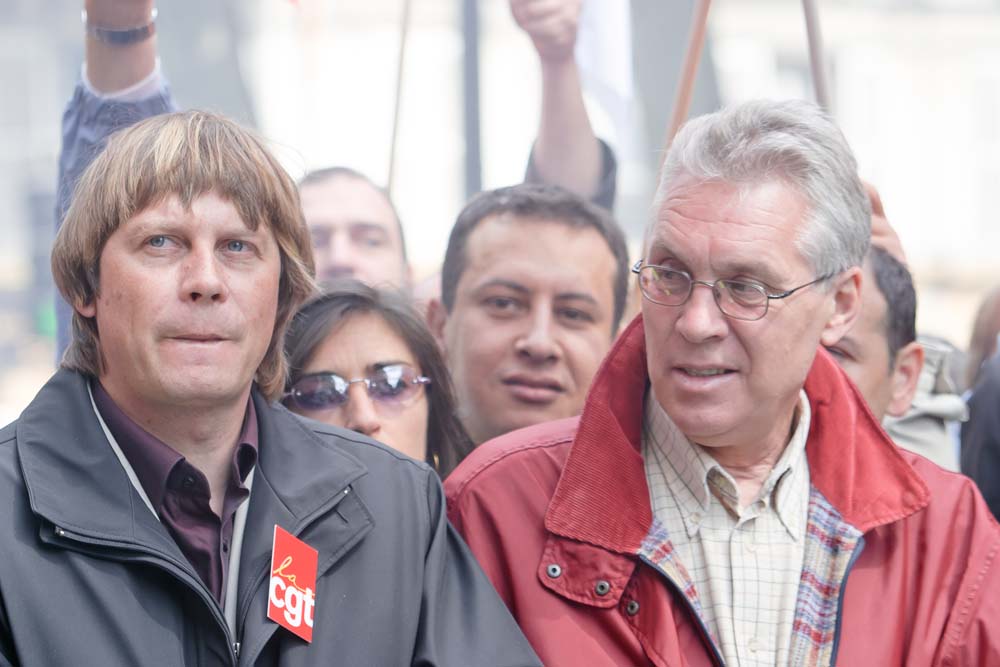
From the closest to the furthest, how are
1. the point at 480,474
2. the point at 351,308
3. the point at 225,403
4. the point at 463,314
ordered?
1. the point at 225,403
2. the point at 480,474
3. the point at 351,308
4. the point at 463,314

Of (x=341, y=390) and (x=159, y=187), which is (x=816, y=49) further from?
(x=159, y=187)

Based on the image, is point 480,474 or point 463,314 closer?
point 480,474

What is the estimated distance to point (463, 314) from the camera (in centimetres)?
345

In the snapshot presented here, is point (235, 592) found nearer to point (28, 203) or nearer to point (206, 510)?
point (206, 510)

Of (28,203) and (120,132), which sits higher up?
(120,132)

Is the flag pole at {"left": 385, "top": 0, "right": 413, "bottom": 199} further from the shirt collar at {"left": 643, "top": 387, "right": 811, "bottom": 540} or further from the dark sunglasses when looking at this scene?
the shirt collar at {"left": 643, "top": 387, "right": 811, "bottom": 540}

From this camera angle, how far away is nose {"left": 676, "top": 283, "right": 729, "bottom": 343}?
2.28 meters

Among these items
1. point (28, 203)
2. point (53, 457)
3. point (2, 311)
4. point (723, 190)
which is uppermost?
point (723, 190)

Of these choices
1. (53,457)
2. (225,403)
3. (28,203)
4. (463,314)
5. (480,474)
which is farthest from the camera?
(28,203)

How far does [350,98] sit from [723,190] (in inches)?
109

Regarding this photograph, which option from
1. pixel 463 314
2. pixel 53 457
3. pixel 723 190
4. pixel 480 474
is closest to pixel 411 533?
pixel 480 474

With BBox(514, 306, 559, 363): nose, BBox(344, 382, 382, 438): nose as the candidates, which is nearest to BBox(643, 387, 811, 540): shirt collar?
BBox(344, 382, 382, 438): nose

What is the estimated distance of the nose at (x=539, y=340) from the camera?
3.27 metres

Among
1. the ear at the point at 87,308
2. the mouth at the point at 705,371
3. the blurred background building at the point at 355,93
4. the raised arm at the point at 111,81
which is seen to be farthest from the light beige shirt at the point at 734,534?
A: the blurred background building at the point at 355,93
